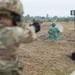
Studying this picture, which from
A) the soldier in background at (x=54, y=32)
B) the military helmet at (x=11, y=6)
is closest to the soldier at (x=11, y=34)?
the military helmet at (x=11, y=6)

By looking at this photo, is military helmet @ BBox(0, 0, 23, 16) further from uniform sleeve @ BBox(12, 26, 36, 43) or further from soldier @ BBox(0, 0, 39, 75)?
uniform sleeve @ BBox(12, 26, 36, 43)

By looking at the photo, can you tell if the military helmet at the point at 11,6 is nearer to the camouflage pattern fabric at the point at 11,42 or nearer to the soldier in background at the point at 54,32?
the camouflage pattern fabric at the point at 11,42

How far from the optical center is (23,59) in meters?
12.0

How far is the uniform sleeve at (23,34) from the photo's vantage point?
3637 mm

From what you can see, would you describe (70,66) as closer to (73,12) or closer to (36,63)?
(36,63)

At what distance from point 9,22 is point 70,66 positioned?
9.48 metres

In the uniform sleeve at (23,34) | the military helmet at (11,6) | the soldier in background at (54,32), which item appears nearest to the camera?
the uniform sleeve at (23,34)

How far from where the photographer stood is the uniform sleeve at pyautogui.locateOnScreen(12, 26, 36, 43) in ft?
11.9


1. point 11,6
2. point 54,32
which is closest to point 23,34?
point 11,6

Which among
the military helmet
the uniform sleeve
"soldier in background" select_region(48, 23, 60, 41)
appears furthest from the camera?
"soldier in background" select_region(48, 23, 60, 41)

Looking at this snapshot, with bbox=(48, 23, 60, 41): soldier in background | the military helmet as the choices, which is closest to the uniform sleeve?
the military helmet

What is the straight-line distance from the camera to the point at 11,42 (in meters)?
3.66

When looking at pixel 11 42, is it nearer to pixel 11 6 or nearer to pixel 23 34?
pixel 23 34

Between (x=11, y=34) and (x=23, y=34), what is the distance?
0.40ft
